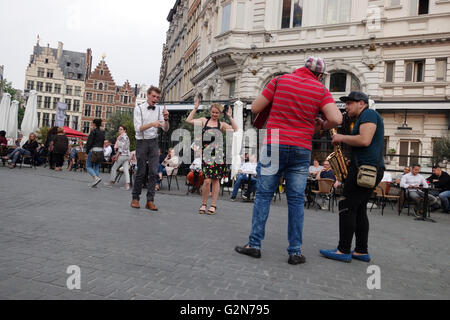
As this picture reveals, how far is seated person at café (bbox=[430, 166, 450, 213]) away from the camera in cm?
1193

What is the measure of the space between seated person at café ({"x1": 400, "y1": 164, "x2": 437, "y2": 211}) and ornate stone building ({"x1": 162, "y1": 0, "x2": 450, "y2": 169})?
15.4 feet

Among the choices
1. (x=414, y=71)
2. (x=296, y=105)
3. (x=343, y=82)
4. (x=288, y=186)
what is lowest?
(x=288, y=186)

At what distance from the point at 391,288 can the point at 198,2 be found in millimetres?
33903

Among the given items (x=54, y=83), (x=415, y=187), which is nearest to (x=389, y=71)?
(x=415, y=187)

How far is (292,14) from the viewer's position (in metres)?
21.2

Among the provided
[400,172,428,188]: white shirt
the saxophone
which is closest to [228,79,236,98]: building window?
[400,172,428,188]: white shirt

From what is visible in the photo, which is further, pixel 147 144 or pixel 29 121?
pixel 29 121

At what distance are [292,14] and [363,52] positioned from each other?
16.0 feet

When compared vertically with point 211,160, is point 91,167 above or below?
below

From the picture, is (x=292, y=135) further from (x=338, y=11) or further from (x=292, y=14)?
(x=292, y=14)

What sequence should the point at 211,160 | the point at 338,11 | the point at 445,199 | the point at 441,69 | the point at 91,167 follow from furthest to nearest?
the point at 338,11
the point at 441,69
the point at 445,199
the point at 91,167
the point at 211,160

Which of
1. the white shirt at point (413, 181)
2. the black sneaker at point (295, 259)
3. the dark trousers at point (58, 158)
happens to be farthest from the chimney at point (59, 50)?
the black sneaker at point (295, 259)

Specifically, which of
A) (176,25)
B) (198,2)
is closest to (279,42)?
(198,2)
